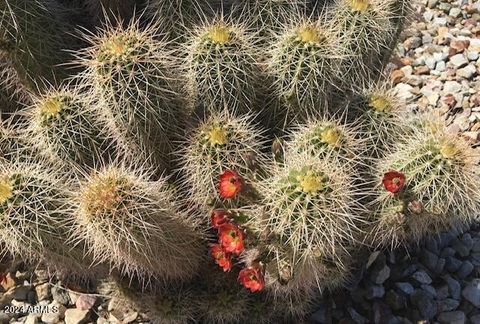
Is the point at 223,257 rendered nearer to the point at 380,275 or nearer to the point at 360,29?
the point at 380,275

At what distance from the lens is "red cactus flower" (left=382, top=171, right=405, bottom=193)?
2.66m

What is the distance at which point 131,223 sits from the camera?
8.09 ft

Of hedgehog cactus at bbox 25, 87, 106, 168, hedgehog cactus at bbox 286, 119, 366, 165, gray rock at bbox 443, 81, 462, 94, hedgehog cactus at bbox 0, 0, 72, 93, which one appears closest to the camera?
hedgehog cactus at bbox 286, 119, 366, 165

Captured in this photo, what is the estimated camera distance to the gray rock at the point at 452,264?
362cm

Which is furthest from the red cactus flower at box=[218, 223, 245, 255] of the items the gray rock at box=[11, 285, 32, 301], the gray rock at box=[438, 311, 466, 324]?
the gray rock at box=[11, 285, 32, 301]

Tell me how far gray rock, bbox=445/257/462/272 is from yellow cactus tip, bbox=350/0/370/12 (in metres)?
1.57

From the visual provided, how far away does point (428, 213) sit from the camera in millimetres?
2814

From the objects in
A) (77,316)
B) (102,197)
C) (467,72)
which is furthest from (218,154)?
(467,72)

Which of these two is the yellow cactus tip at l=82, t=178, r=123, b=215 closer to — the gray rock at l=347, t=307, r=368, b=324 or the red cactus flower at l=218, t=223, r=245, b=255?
the red cactus flower at l=218, t=223, r=245, b=255

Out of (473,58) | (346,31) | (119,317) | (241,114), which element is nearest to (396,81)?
(473,58)

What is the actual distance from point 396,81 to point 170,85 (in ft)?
7.55

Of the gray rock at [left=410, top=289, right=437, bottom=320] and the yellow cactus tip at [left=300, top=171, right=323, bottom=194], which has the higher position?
the yellow cactus tip at [left=300, top=171, right=323, bottom=194]

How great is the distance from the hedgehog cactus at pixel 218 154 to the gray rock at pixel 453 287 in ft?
4.72

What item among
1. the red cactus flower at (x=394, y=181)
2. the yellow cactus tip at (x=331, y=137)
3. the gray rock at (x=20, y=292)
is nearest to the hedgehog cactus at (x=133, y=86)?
the yellow cactus tip at (x=331, y=137)
